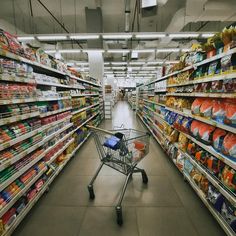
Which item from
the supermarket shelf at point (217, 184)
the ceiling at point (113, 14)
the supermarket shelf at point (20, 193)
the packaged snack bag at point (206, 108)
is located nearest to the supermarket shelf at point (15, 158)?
the supermarket shelf at point (20, 193)

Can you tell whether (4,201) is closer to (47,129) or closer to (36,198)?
(36,198)

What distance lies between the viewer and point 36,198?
210 cm

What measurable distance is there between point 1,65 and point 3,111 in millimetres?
494

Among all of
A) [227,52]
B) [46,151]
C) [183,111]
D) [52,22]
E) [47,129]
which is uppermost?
[52,22]

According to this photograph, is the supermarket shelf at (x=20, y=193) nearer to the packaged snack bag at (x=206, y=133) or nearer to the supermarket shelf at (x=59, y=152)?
the supermarket shelf at (x=59, y=152)

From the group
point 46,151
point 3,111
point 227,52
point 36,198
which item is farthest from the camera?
point 46,151

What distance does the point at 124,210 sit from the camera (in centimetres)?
206

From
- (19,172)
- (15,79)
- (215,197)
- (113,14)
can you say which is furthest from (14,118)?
(113,14)

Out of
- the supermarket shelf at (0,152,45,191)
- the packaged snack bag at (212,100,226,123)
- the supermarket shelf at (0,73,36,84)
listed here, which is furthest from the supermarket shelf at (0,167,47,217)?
the packaged snack bag at (212,100,226,123)

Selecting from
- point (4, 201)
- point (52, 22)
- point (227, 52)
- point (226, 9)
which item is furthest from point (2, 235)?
point (52, 22)

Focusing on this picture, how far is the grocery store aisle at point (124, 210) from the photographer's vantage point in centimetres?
177

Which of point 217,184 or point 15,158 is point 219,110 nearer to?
point 217,184

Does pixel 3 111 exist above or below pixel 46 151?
above

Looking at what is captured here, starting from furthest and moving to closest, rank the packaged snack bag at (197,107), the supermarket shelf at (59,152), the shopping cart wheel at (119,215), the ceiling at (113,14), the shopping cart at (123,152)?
the ceiling at (113,14), the supermarket shelf at (59,152), the packaged snack bag at (197,107), the shopping cart at (123,152), the shopping cart wheel at (119,215)
